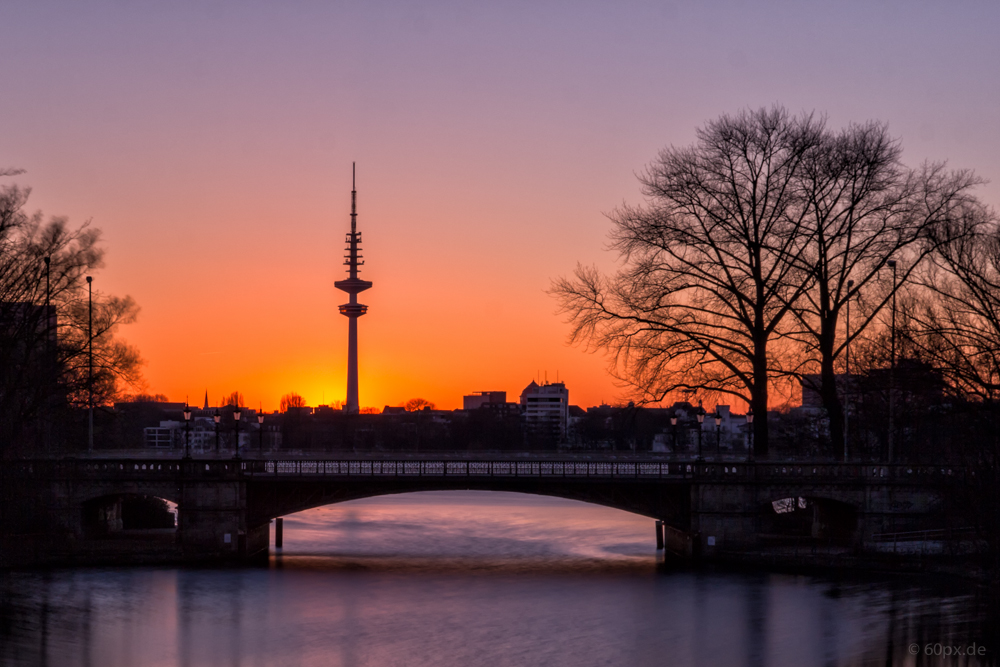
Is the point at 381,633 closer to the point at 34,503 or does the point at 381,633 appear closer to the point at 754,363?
the point at 34,503

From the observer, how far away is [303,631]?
43188mm

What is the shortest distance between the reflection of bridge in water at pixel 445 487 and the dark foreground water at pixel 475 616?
8.36 feet

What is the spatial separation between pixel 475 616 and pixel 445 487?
12.3m

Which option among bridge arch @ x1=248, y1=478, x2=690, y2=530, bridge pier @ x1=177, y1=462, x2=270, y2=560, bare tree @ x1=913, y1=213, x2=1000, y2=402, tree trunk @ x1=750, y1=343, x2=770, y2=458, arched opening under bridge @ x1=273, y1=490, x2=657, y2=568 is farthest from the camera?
arched opening under bridge @ x1=273, y1=490, x2=657, y2=568

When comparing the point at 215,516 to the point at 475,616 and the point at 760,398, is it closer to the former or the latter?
the point at 475,616

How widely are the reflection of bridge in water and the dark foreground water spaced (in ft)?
8.36

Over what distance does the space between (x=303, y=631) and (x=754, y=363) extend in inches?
1061

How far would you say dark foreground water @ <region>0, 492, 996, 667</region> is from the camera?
38938 millimetres

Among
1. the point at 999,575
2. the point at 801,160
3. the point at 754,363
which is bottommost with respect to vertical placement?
the point at 999,575

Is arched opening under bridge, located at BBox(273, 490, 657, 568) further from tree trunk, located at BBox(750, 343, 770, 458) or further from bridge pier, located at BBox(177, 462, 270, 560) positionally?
tree trunk, located at BBox(750, 343, 770, 458)

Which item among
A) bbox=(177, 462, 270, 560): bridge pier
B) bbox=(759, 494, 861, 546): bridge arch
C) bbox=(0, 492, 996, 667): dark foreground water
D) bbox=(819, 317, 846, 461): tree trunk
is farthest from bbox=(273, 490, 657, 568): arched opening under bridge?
bbox=(819, 317, 846, 461): tree trunk

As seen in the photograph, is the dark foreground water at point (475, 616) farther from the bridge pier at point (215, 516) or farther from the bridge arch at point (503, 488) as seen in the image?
the bridge arch at point (503, 488)

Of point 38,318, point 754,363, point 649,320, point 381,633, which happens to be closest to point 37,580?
point 38,318

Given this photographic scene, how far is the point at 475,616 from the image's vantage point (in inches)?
1818
